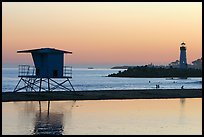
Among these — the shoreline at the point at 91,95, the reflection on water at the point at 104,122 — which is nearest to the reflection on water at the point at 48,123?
the reflection on water at the point at 104,122

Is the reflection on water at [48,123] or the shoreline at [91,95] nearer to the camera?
the reflection on water at [48,123]

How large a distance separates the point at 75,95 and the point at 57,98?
5.27 ft

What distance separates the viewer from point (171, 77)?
115m

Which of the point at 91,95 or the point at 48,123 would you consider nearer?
the point at 48,123

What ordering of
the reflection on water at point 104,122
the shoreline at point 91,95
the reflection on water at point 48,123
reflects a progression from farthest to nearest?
1. the shoreline at point 91,95
2. the reflection on water at point 104,122
3. the reflection on water at point 48,123

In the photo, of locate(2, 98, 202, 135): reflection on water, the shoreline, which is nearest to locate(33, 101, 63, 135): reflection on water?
locate(2, 98, 202, 135): reflection on water

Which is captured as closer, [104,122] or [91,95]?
[104,122]


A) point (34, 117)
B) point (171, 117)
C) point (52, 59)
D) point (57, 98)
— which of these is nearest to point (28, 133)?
point (34, 117)

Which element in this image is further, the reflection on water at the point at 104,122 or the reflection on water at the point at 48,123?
the reflection on water at the point at 104,122

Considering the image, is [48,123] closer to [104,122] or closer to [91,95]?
[104,122]

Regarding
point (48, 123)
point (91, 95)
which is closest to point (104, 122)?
Answer: point (48, 123)

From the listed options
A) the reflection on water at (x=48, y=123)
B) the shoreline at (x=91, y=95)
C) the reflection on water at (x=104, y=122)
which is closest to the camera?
the reflection on water at (x=48, y=123)

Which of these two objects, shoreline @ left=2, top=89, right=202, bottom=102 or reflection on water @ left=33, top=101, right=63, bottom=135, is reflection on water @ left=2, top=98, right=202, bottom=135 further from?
shoreline @ left=2, top=89, right=202, bottom=102

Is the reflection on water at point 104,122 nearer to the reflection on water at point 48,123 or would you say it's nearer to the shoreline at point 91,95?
the reflection on water at point 48,123
